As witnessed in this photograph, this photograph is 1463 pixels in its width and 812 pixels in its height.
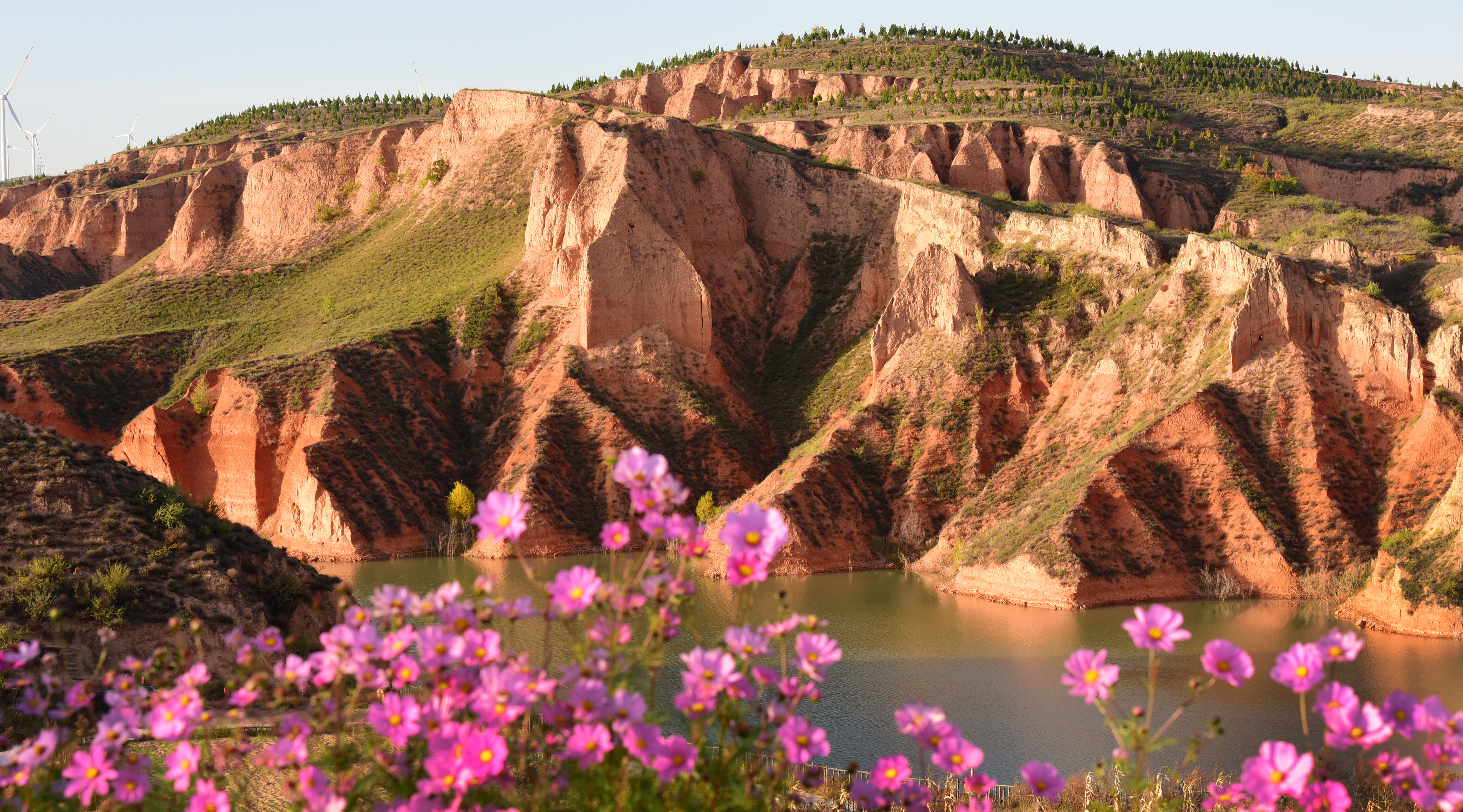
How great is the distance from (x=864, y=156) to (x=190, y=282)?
49.8m

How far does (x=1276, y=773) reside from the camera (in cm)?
605

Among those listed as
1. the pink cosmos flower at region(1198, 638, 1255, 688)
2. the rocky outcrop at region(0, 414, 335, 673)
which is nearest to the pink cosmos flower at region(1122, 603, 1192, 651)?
the pink cosmos flower at region(1198, 638, 1255, 688)

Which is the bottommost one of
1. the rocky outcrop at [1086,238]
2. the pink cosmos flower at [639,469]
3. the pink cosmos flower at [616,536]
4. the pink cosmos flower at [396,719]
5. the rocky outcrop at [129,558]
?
the rocky outcrop at [129,558]

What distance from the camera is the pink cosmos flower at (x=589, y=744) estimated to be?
5.86 metres

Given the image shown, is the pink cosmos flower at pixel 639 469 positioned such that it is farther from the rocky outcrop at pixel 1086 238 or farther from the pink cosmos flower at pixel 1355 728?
the rocky outcrop at pixel 1086 238

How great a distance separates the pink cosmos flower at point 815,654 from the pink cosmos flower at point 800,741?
9.9 inches

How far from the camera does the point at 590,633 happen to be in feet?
20.4

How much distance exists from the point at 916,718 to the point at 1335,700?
2.12 meters

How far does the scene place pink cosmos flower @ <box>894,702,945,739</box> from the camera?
261 inches

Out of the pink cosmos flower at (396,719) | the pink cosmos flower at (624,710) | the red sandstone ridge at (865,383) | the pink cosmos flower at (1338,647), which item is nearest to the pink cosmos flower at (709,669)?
the pink cosmos flower at (624,710)

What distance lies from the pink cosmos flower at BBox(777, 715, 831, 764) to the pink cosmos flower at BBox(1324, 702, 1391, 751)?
8.11ft

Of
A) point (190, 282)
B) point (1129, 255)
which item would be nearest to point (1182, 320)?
point (1129, 255)

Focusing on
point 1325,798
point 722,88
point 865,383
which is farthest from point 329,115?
point 1325,798

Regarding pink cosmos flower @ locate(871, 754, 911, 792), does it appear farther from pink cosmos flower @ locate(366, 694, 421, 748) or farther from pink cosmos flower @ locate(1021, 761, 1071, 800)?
pink cosmos flower @ locate(366, 694, 421, 748)
